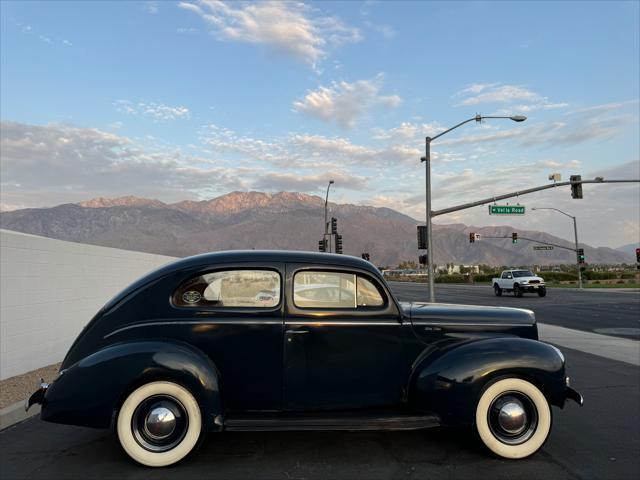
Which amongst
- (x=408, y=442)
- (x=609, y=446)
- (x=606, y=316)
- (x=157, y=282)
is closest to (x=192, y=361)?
(x=157, y=282)

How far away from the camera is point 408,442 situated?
13.9 ft

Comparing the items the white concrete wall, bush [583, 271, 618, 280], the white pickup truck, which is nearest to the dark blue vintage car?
the white concrete wall

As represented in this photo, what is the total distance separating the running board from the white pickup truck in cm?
3021

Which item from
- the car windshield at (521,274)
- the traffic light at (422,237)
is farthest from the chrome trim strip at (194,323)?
the car windshield at (521,274)

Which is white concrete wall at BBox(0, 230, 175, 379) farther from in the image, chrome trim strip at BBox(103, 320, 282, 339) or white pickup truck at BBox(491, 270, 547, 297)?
white pickup truck at BBox(491, 270, 547, 297)

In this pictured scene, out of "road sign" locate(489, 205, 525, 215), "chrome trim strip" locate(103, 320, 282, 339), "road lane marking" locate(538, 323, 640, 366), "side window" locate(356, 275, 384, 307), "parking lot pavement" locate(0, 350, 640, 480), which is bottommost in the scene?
"parking lot pavement" locate(0, 350, 640, 480)

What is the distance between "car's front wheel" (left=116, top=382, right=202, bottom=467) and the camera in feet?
12.2

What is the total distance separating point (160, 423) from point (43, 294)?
206 inches

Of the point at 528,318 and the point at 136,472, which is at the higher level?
the point at 528,318

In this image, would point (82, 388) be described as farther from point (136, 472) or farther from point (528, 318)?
point (528, 318)

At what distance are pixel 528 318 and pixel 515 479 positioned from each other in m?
1.59

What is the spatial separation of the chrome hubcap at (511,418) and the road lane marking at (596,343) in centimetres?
544

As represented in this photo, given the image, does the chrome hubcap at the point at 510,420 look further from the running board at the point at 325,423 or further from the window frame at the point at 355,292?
the window frame at the point at 355,292

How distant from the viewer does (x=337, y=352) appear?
3.99m
